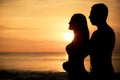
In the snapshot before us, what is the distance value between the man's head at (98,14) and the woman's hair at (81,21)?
221mm

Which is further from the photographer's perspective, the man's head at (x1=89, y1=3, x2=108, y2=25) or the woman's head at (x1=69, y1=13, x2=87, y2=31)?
the woman's head at (x1=69, y1=13, x2=87, y2=31)

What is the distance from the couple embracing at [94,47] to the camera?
579cm

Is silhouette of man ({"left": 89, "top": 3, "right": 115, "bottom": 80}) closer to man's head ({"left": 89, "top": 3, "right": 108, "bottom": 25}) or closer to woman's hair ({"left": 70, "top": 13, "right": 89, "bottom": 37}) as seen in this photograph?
man's head ({"left": 89, "top": 3, "right": 108, "bottom": 25})

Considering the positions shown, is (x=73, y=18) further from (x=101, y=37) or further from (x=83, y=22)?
(x=101, y=37)

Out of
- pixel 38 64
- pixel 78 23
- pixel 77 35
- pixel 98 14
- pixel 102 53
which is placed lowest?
pixel 38 64

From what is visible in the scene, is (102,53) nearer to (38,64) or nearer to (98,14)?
(98,14)

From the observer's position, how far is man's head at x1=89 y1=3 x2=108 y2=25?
590 cm

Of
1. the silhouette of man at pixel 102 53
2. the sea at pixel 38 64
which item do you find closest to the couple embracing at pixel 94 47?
the silhouette of man at pixel 102 53

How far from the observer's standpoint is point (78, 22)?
613cm

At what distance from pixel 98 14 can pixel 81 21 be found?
0.98ft

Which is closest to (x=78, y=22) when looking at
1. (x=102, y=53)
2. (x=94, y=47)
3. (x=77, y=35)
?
(x=77, y=35)

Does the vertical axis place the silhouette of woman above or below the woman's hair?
below

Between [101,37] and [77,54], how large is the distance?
1.93ft

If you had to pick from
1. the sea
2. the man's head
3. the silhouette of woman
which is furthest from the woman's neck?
the sea
